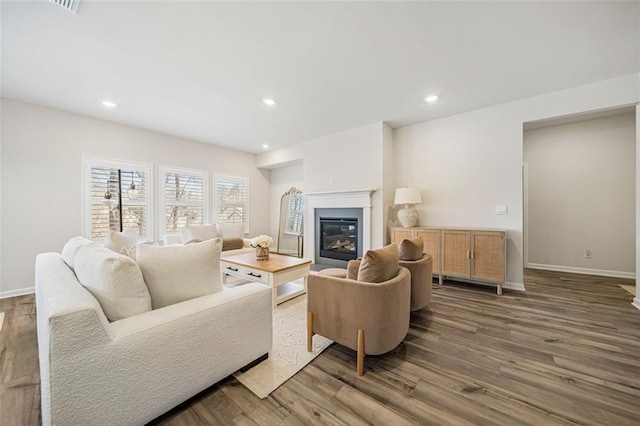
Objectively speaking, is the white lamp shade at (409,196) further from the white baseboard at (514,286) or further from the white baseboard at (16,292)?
the white baseboard at (16,292)

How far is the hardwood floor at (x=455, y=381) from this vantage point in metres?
1.30

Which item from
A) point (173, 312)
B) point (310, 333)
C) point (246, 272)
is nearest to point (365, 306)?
point (310, 333)

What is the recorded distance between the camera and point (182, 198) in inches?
193

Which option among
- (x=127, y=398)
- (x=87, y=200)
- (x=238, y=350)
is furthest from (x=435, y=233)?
(x=87, y=200)

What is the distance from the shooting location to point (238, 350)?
1.56m

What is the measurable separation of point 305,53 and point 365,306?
2.33 metres

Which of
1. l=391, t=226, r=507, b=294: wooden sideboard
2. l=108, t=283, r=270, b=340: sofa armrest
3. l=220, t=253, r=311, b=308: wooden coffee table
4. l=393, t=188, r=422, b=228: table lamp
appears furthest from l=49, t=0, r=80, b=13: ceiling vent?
l=391, t=226, r=507, b=294: wooden sideboard

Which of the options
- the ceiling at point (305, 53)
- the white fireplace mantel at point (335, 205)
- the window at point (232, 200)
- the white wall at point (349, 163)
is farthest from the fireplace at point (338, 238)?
the window at point (232, 200)

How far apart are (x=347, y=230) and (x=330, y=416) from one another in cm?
342

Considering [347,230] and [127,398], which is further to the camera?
[347,230]

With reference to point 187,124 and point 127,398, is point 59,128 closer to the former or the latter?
point 187,124

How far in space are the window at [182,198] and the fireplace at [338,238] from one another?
2.71 meters

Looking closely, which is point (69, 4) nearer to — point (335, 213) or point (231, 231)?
point (231, 231)

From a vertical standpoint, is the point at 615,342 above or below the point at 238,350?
below
